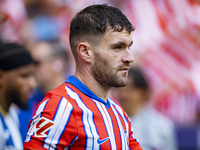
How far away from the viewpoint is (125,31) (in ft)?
6.51

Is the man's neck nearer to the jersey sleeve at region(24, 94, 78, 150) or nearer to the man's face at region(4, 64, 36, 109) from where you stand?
the jersey sleeve at region(24, 94, 78, 150)

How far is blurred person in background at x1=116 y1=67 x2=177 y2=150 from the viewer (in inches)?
162

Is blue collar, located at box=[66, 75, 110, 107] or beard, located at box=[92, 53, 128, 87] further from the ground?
beard, located at box=[92, 53, 128, 87]

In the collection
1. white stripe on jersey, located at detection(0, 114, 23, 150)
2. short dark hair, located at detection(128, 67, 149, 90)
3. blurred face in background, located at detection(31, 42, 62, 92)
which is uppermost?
blurred face in background, located at detection(31, 42, 62, 92)

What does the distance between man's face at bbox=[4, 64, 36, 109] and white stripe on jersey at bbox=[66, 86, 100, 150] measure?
145cm

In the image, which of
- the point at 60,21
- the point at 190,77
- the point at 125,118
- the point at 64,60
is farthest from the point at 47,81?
the point at 125,118

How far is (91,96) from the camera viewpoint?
1950 mm

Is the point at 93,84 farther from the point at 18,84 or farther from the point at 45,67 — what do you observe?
the point at 45,67

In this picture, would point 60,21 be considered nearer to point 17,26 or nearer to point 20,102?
point 17,26

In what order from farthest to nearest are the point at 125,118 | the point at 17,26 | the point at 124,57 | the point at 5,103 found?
the point at 17,26
the point at 5,103
the point at 125,118
the point at 124,57

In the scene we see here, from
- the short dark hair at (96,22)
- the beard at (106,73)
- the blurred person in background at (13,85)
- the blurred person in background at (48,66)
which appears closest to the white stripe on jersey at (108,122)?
the beard at (106,73)

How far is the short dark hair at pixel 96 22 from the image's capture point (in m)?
1.94

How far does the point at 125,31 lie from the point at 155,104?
3977 millimetres

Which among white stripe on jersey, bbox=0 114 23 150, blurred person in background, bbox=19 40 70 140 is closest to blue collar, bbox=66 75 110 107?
white stripe on jersey, bbox=0 114 23 150
